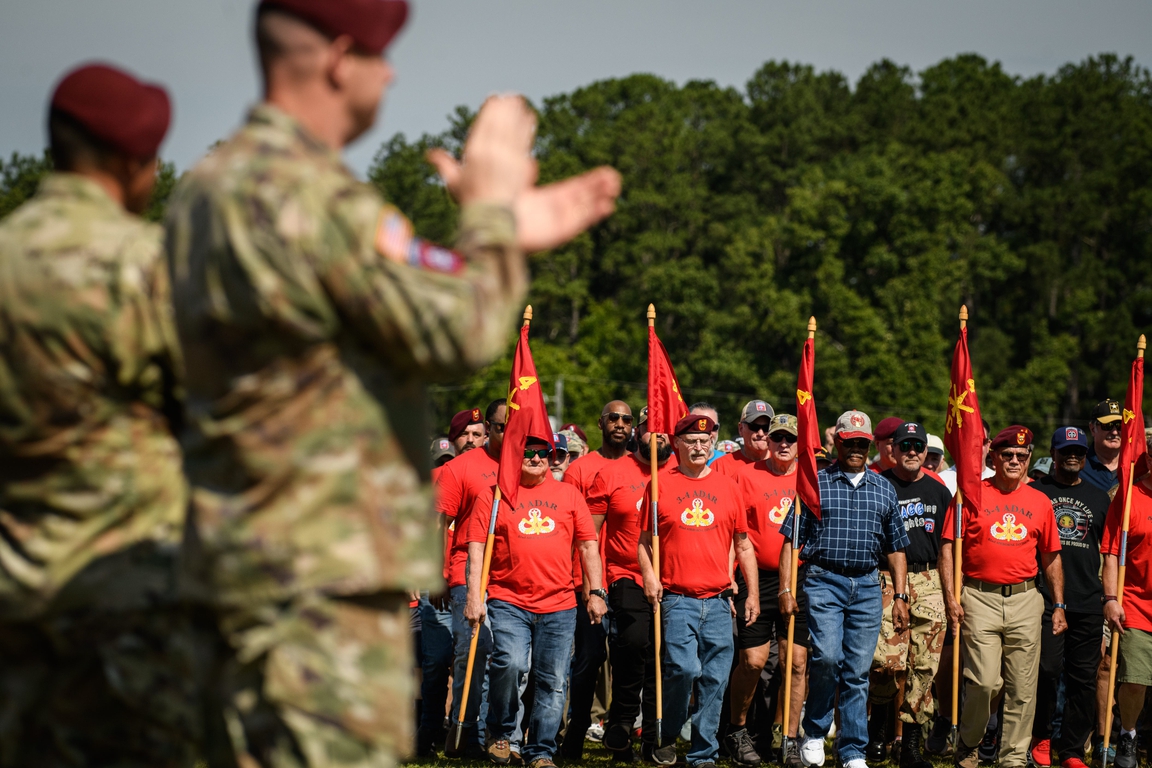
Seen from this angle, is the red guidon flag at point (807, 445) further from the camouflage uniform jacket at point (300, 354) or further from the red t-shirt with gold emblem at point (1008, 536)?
the camouflage uniform jacket at point (300, 354)

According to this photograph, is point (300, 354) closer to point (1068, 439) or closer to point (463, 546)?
point (463, 546)

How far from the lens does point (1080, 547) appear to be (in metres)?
11.3

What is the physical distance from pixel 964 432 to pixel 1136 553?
161 centimetres

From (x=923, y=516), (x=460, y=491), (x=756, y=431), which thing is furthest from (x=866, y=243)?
(x=460, y=491)

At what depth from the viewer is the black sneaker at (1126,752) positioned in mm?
10750

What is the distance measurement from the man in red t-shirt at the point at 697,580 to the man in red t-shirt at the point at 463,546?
1.39 metres

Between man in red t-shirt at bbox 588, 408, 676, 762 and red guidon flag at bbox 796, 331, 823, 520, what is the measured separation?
1.27 m

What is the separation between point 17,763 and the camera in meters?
3.67

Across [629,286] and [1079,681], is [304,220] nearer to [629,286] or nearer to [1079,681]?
[1079,681]

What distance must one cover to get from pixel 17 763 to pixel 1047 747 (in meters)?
9.67

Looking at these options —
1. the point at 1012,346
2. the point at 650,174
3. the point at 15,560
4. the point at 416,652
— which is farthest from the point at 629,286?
the point at 15,560

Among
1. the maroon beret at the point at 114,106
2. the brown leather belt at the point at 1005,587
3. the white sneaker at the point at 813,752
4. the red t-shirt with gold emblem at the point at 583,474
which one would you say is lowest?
the white sneaker at the point at 813,752

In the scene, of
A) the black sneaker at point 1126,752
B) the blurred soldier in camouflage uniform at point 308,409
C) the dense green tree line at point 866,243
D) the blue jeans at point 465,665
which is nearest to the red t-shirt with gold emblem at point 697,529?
the blue jeans at point 465,665

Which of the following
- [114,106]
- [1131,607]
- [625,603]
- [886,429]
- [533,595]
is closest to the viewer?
[114,106]
